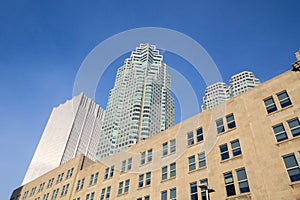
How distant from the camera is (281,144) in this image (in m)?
23.0

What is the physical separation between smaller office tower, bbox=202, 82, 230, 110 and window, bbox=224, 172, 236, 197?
5767 inches

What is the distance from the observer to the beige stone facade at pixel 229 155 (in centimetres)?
2238

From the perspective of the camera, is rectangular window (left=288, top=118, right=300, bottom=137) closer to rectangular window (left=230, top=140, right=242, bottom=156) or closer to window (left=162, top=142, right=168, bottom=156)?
rectangular window (left=230, top=140, right=242, bottom=156)

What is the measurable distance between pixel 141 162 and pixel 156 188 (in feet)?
19.7

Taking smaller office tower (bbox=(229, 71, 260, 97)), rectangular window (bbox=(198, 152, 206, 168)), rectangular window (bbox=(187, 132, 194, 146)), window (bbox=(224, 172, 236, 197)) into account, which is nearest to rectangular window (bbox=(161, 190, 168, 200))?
rectangular window (bbox=(198, 152, 206, 168))

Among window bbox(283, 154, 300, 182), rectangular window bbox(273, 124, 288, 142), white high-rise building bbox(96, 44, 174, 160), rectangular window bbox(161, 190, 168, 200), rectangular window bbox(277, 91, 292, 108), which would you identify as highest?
white high-rise building bbox(96, 44, 174, 160)

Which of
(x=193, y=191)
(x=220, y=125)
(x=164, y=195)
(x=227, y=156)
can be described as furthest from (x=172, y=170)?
(x=220, y=125)

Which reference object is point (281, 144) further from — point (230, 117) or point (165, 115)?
point (165, 115)

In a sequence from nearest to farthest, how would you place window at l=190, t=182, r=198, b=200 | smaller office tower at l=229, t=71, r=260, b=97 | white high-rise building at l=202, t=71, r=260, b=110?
window at l=190, t=182, r=198, b=200, smaller office tower at l=229, t=71, r=260, b=97, white high-rise building at l=202, t=71, r=260, b=110

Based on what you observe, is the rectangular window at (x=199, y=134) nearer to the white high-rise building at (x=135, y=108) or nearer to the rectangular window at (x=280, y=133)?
the rectangular window at (x=280, y=133)

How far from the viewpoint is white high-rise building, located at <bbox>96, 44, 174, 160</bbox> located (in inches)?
5935

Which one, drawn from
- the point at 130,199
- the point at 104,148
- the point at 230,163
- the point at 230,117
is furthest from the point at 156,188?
the point at 104,148

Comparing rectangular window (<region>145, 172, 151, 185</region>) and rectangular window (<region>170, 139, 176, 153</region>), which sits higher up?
rectangular window (<region>170, 139, 176, 153</region>)

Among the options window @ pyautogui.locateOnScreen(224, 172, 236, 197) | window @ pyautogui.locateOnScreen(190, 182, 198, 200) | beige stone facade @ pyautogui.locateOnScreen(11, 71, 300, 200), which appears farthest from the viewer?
window @ pyautogui.locateOnScreen(190, 182, 198, 200)
